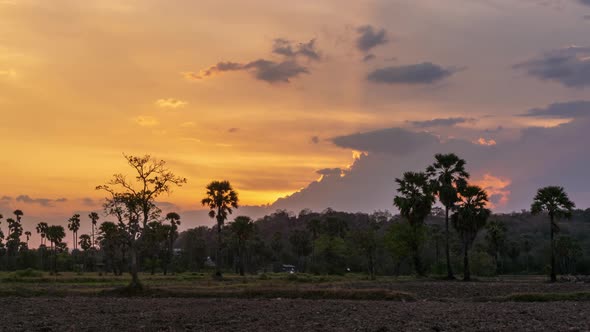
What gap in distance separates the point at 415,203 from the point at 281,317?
201 feet

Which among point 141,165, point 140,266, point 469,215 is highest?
point 141,165

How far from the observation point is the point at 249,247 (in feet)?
499

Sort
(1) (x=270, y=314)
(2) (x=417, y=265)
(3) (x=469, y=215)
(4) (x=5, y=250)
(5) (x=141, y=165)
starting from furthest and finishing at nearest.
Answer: (4) (x=5, y=250)
(2) (x=417, y=265)
(3) (x=469, y=215)
(5) (x=141, y=165)
(1) (x=270, y=314)

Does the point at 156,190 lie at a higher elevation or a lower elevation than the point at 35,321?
higher

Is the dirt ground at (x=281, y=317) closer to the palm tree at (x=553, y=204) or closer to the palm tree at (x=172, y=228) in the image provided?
the palm tree at (x=553, y=204)

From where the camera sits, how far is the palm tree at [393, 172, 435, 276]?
8850 centimetres

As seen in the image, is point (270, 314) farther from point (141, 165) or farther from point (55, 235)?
point (55, 235)

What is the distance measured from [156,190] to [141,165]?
9.66ft

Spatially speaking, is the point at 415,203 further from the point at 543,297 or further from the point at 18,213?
the point at 18,213

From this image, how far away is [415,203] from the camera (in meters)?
88.8

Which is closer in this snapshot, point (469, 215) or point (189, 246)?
point (469, 215)

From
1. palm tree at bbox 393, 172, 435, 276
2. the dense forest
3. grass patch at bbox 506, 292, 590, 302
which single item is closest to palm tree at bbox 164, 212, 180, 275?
the dense forest

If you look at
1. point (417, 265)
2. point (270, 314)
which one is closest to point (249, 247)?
point (417, 265)

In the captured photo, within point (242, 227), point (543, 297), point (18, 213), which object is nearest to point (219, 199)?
point (242, 227)
